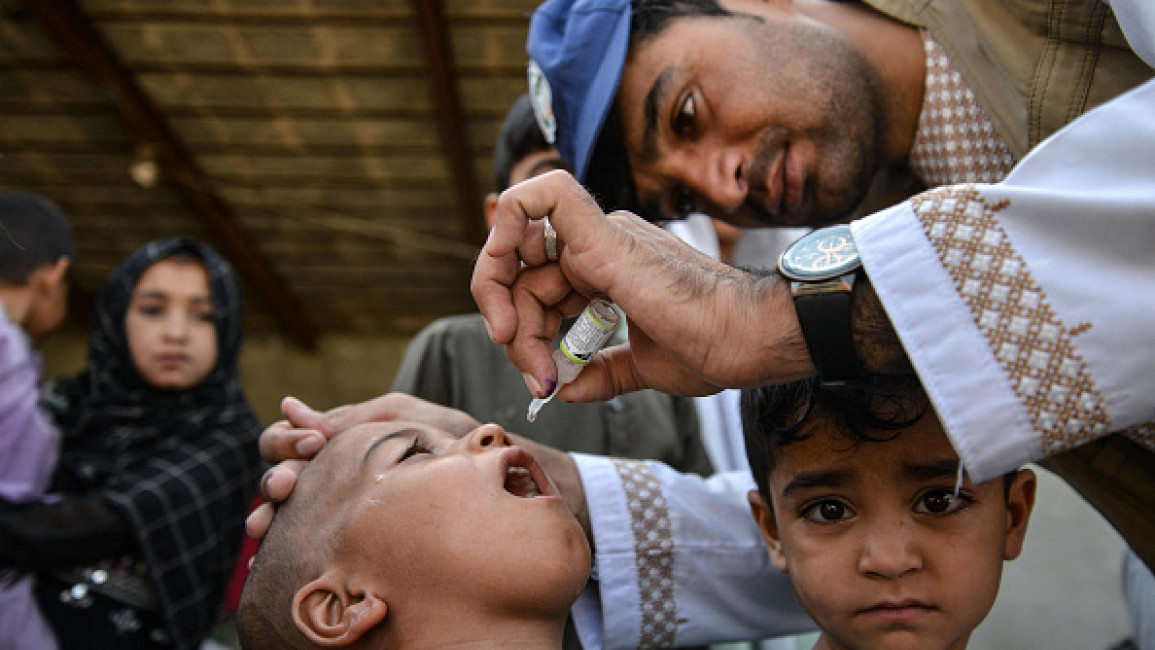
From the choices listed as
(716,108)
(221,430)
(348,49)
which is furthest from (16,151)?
(716,108)

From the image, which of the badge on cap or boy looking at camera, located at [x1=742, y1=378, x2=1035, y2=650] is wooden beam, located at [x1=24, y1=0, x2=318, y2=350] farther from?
boy looking at camera, located at [x1=742, y1=378, x2=1035, y2=650]

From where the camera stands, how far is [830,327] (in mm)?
1298

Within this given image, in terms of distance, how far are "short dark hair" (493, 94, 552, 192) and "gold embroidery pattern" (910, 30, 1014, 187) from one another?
3.95 ft

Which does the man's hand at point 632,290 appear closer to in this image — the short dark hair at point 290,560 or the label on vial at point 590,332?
the label on vial at point 590,332

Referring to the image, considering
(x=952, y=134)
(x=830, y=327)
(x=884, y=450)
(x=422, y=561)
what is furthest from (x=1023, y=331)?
(x=952, y=134)

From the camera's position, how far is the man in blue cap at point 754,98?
2311mm

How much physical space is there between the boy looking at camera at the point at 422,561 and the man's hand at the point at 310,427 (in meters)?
0.10

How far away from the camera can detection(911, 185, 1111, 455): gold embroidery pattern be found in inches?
48.3

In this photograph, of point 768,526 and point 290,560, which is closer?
point 290,560

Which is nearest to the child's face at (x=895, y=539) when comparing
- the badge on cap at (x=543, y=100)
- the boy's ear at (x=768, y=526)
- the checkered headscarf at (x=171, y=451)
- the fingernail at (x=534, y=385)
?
the boy's ear at (x=768, y=526)

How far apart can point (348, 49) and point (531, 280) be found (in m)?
5.21

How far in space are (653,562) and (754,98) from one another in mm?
1137

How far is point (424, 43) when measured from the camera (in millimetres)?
6141

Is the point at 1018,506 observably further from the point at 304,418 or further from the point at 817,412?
the point at 304,418
